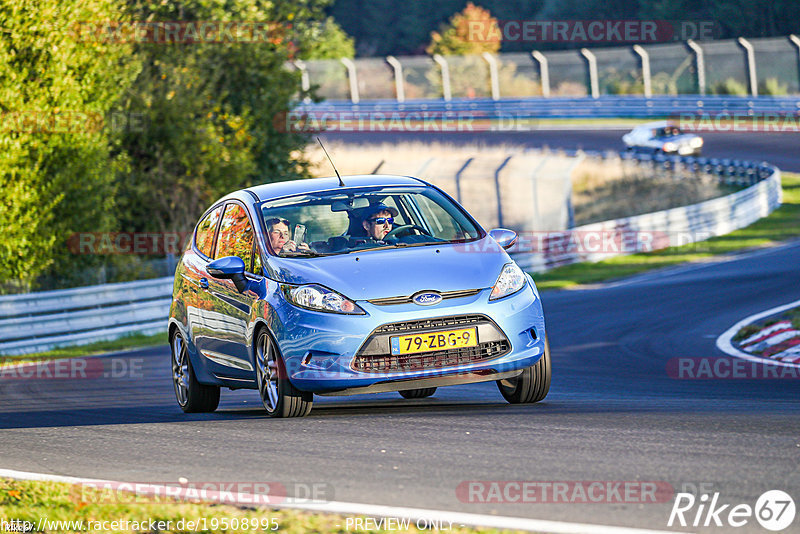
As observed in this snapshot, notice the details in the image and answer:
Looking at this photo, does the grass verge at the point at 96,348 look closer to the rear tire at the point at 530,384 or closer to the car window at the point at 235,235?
the car window at the point at 235,235

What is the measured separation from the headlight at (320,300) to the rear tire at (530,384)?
1.46m

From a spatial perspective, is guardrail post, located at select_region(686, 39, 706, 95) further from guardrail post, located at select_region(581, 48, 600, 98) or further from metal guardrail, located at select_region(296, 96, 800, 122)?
guardrail post, located at select_region(581, 48, 600, 98)

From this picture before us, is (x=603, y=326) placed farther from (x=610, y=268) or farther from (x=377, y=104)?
(x=377, y=104)

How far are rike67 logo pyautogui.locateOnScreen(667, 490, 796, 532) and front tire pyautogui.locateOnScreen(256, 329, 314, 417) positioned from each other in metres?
3.56

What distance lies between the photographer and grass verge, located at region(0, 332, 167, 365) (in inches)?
738

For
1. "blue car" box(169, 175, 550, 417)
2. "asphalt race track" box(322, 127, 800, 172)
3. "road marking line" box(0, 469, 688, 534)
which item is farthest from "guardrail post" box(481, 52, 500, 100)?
"road marking line" box(0, 469, 688, 534)

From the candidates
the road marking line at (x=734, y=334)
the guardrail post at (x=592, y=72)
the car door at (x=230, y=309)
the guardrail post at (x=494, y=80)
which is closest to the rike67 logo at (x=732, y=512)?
the car door at (x=230, y=309)

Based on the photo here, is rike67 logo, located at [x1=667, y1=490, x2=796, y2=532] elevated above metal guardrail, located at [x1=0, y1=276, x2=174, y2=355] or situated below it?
above

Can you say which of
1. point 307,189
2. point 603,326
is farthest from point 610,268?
point 307,189

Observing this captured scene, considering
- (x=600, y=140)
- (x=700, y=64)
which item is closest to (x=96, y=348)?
(x=600, y=140)

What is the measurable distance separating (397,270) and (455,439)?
56.7 inches

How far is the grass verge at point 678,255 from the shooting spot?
25.5m

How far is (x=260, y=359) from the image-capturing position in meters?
8.73

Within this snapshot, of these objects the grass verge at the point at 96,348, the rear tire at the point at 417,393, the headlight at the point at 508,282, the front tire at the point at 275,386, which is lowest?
the grass verge at the point at 96,348
